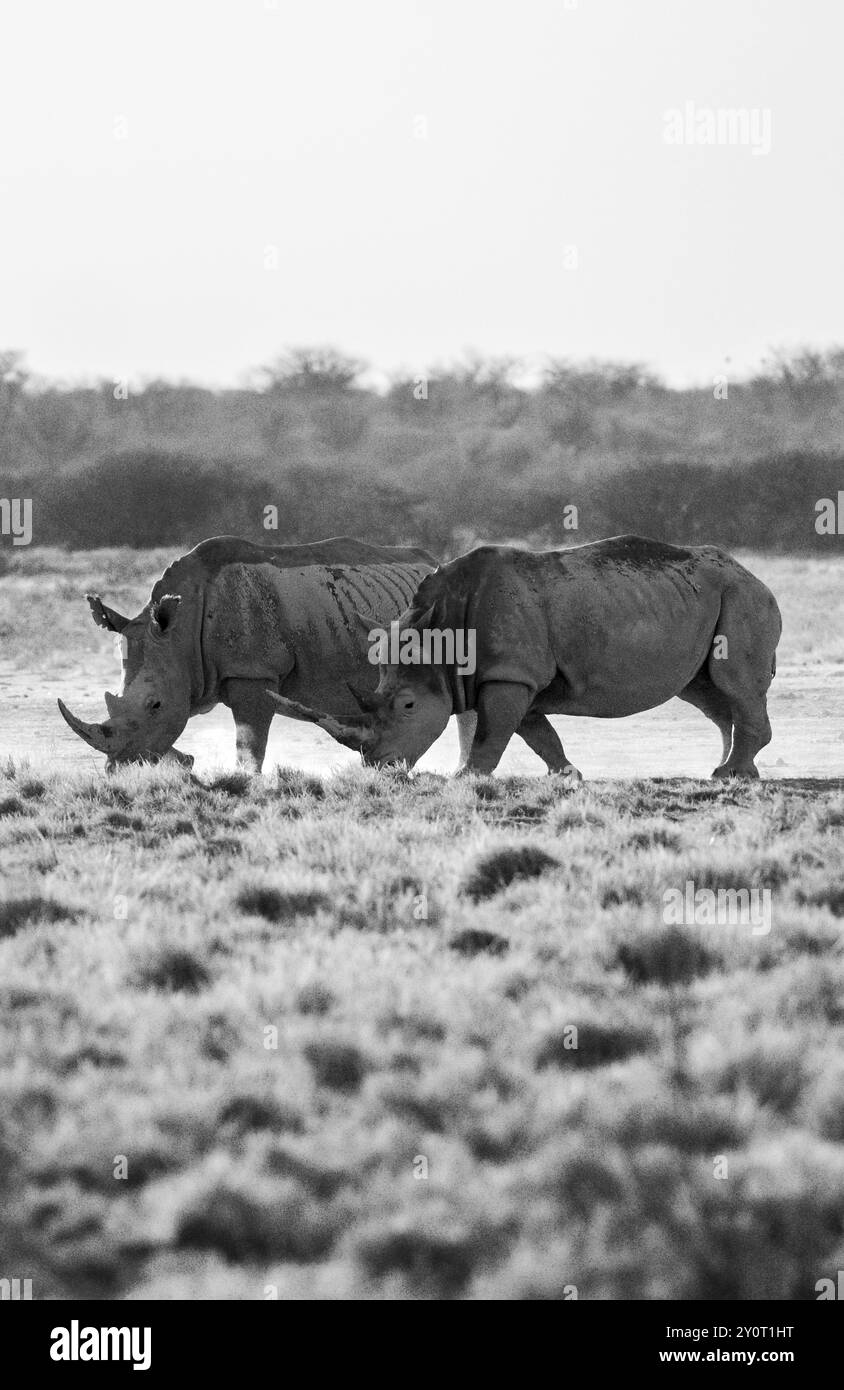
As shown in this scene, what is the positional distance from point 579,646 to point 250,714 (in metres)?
2.21

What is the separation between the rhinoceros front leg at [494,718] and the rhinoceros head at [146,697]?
1.94 meters

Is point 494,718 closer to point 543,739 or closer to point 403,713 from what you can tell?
point 403,713

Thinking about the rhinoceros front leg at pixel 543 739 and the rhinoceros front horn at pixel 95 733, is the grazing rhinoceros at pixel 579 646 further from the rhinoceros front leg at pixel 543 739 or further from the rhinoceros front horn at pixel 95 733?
the rhinoceros front horn at pixel 95 733

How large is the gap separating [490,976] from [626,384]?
Result: 55016 mm

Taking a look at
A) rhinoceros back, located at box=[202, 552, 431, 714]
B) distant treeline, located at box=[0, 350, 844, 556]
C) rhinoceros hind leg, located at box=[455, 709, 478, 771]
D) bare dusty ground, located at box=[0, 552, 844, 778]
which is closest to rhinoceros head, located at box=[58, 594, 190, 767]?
rhinoceros back, located at box=[202, 552, 431, 714]

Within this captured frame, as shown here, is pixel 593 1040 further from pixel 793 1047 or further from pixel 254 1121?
pixel 254 1121

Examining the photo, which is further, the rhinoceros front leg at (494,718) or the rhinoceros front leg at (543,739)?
the rhinoceros front leg at (543,739)

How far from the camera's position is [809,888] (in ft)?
24.3

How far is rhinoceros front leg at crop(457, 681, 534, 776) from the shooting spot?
11.4m

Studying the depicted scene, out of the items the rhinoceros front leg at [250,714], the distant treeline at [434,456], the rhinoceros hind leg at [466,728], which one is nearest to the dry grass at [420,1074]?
the rhinoceros front leg at [250,714]

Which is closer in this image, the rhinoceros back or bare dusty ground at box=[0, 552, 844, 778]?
the rhinoceros back

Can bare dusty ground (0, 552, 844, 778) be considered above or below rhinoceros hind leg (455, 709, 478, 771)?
below

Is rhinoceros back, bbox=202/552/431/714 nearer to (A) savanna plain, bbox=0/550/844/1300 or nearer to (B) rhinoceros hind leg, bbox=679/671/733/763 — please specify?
(B) rhinoceros hind leg, bbox=679/671/733/763

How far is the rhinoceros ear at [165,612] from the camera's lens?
11703 mm
